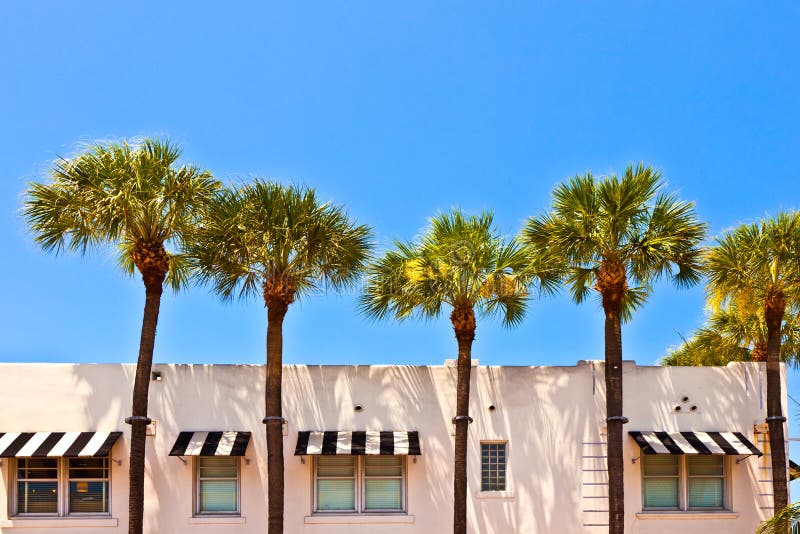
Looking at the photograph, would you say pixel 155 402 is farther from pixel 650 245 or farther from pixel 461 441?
pixel 650 245

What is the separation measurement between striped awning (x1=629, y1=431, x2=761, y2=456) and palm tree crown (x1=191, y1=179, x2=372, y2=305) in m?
8.42

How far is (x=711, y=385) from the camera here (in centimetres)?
2095

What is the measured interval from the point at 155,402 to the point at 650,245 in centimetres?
1223

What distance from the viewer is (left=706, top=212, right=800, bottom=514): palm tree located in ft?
65.3

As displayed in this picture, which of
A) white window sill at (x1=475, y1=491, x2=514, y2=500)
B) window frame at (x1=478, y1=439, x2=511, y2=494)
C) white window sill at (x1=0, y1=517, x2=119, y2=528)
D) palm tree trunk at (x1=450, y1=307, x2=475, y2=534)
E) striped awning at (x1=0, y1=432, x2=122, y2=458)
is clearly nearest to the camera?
striped awning at (x1=0, y1=432, x2=122, y2=458)

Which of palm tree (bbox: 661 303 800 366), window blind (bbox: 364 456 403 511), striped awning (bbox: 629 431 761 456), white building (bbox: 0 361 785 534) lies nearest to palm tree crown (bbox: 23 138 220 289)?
white building (bbox: 0 361 785 534)

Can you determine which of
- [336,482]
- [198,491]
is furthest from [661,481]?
[198,491]

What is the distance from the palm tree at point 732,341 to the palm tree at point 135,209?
16.8m

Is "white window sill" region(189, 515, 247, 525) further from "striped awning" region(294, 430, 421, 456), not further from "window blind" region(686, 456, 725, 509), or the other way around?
"window blind" region(686, 456, 725, 509)

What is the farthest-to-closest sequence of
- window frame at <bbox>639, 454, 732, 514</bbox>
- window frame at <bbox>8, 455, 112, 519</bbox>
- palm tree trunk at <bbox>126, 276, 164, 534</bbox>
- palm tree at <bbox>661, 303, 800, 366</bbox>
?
1. palm tree at <bbox>661, 303, 800, 366</bbox>
2. window frame at <bbox>639, 454, 732, 514</bbox>
3. window frame at <bbox>8, 455, 112, 519</bbox>
4. palm tree trunk at <bbox>126, 276, 164, 534</bbox>

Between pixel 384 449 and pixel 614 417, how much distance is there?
211 inches

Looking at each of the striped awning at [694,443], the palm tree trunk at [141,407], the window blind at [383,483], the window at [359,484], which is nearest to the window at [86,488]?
the palm tree trunk at [141,407]

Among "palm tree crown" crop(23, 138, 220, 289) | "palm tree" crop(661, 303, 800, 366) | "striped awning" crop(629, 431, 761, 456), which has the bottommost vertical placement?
"striped awning" crop(629, 431, 761, 456)

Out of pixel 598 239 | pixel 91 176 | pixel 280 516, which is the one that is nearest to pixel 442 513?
pixel 280 516
